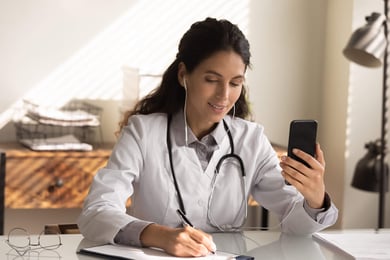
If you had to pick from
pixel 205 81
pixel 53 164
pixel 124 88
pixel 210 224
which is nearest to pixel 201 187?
pixel 210 224

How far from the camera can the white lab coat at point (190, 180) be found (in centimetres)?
196

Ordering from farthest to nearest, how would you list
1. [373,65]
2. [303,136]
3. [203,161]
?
[373,65] → [203,161] → [303,136]

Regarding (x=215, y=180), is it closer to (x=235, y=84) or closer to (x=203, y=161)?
(x=203, y=161)

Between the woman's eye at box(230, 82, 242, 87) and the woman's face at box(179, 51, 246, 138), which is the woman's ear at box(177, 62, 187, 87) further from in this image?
the woman's eye at box(230, 82, 242, 87)

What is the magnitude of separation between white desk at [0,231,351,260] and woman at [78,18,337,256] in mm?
64

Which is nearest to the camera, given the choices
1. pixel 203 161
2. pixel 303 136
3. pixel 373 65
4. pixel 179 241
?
pixel 179 241

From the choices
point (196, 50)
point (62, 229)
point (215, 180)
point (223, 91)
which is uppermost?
point (196, 50)

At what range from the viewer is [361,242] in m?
1.84

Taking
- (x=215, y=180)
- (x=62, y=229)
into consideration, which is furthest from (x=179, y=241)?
(x=62, y=229)

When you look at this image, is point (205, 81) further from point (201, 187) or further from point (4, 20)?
point (4, 20)

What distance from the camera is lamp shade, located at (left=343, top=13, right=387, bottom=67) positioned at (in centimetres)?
327

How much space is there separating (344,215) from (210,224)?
6.03ft

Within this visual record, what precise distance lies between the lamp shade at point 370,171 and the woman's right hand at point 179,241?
1.91m

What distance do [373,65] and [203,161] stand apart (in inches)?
59.6
